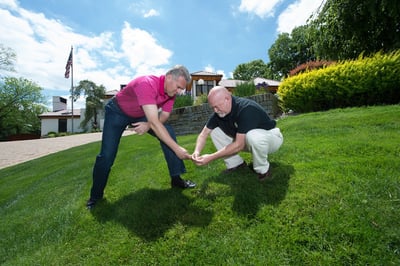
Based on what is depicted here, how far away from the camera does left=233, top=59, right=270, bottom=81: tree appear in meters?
50.3

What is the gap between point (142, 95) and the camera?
252 cm

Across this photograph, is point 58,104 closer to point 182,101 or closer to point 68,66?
point 68,66

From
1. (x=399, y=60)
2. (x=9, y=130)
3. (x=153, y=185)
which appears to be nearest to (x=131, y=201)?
(x=153, y=185)

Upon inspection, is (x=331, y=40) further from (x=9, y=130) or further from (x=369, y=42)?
(x=9, y=130)

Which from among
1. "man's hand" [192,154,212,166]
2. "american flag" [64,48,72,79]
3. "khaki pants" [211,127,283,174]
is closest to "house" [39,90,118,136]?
"american flag" [64,48,72,79]

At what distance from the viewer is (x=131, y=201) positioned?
293 centimetres

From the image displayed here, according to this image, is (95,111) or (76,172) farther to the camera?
(95,111)

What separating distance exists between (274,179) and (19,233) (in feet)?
10.3

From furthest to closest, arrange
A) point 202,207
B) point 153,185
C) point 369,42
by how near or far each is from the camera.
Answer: point 369,42
point 153,185
point 202,207

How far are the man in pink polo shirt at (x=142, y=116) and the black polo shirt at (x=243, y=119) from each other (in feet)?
2.07

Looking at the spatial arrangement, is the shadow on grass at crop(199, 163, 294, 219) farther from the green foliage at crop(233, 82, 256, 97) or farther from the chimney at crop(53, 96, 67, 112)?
the chimney at crop(53, 96, 67, 112)

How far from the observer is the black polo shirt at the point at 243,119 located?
2.61 metres

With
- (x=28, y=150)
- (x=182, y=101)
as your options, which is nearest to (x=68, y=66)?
(x=28, y=150)

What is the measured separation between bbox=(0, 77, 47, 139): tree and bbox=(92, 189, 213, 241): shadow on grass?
42.7m
